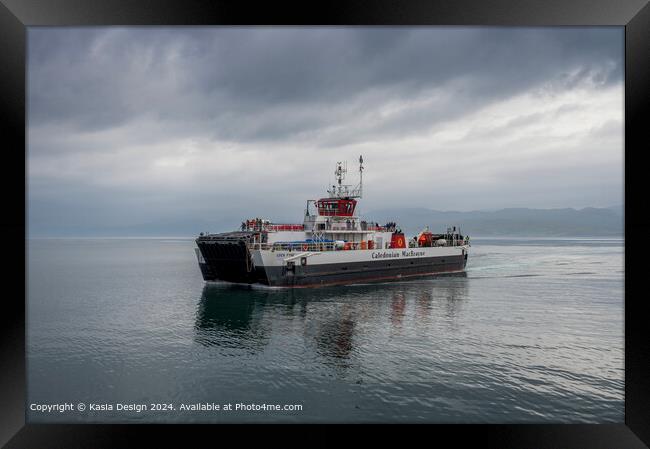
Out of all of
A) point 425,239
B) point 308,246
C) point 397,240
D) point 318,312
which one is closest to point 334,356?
point 318,312

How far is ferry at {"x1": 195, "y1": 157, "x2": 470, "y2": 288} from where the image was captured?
37194 mm

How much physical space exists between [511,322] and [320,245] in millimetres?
20356

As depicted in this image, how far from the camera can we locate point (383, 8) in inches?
350

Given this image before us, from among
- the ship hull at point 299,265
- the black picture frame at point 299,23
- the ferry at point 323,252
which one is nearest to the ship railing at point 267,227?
the ferry at point 323,252

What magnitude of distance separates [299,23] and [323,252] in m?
31.0

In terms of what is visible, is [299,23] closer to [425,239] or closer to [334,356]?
[334,356]

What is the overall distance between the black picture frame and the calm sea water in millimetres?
2307

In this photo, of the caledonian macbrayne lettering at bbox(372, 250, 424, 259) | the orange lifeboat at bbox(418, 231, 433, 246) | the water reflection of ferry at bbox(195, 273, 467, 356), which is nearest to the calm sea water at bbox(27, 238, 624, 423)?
the water reflection of ferry at bbox(195, 273, 467, 356)

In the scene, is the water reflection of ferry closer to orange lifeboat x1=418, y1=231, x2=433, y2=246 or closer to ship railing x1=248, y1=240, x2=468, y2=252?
ship railing x1=248, y1=240, x2=468, y2=252

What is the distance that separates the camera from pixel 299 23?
9.05 meters

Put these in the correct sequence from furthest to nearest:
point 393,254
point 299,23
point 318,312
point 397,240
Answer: point 397,240
point 393,254
point 318,312
point 299,23

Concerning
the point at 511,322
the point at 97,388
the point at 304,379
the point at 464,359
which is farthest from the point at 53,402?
the point at 511,322

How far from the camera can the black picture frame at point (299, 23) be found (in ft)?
27.6

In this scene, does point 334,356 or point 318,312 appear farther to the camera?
point 318,312
